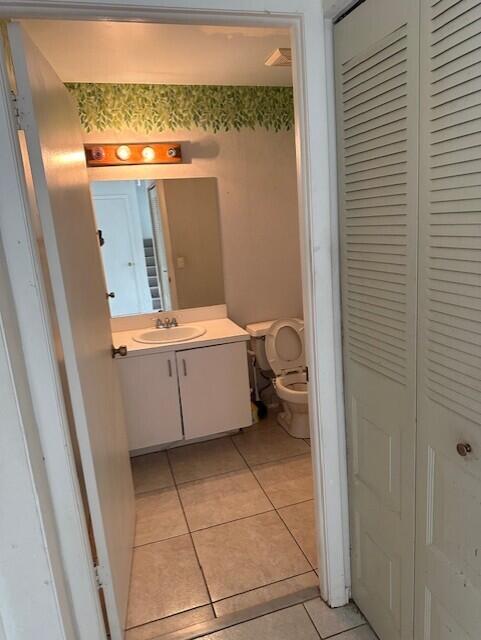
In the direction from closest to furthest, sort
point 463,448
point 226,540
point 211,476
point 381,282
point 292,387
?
point 463,448
point 381,282
point 226,540
point 211,476
point 292,387

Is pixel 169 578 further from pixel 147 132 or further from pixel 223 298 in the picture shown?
pixel 147 132

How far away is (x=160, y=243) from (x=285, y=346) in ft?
3.67

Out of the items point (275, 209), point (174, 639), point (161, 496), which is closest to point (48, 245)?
point (174, 639)

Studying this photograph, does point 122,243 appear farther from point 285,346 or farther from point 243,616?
point 243,616

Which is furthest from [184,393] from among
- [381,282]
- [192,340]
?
[381,282]

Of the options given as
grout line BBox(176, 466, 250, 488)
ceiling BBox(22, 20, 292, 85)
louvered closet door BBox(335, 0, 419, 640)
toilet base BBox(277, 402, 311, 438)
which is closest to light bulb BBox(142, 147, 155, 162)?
ceiling BBox(22, 20, 292, 85)

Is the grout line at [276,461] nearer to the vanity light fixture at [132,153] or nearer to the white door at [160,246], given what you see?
the white door at [160,246]

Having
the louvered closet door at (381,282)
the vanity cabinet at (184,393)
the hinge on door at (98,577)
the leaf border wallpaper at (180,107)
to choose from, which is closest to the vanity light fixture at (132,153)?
the leaf border wallpaper at (180,107)

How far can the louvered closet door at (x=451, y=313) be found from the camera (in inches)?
34.2

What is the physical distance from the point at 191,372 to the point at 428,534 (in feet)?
5.59

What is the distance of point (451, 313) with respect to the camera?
975 mm

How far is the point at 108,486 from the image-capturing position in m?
1.59

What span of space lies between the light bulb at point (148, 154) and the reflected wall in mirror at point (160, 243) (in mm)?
141

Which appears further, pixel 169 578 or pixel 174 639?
pixel 169 578
